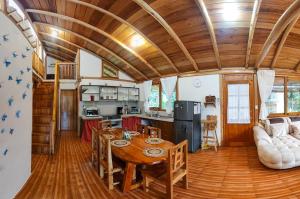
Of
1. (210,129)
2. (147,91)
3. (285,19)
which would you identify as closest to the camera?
(285,19)

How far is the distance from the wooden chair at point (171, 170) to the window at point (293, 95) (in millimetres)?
4674

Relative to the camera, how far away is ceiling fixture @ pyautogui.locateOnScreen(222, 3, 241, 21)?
10.2 feet

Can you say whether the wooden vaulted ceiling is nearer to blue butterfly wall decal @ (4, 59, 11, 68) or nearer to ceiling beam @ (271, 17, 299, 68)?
ceiling beam @ (271, 17, 299, 68)

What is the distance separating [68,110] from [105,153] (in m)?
6.34

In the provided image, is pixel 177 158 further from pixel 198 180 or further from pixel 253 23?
pixel 253 23

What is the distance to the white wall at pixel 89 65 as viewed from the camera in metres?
6.71

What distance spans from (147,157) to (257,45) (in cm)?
371

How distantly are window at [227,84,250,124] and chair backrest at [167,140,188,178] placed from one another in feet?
10.3

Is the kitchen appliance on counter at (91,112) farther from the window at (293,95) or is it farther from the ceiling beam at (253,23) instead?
the window at (293,95)

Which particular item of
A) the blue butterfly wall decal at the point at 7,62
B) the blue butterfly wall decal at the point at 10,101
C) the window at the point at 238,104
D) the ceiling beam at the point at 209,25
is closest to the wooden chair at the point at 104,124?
the blue butterfly wall decal at the point at 10,101

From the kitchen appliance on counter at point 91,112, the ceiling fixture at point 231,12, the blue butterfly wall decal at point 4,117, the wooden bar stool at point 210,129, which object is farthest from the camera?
the kitchen appliance on counter at point 91,112

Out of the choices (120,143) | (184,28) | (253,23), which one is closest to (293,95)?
(253,23)

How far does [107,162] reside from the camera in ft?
8.71

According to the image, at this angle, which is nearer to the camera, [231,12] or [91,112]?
[231,12]
